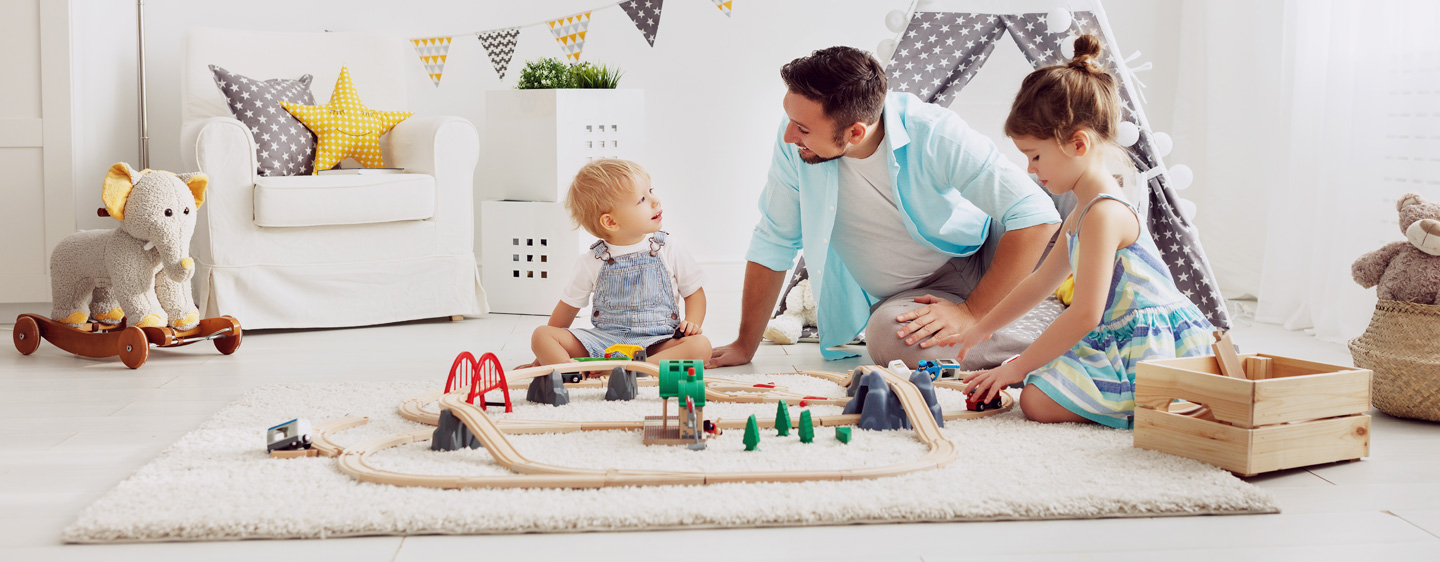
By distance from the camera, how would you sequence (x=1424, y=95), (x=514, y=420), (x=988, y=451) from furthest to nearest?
1. (x=1424, y=95)
2. (x=514, y=420)
3. (x=988, y=451)

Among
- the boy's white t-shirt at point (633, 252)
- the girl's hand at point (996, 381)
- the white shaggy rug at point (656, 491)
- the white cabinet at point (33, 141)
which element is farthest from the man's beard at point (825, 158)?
the white cabinet at point (33, 141)

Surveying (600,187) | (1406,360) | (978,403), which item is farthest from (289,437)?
(1406,360)

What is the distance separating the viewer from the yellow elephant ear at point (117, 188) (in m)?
2.21

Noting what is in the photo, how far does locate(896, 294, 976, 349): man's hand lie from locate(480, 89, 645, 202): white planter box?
51.0 inches

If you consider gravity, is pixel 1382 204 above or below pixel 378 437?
above

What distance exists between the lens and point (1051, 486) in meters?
1.21

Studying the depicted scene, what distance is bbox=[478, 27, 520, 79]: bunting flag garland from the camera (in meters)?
3.56

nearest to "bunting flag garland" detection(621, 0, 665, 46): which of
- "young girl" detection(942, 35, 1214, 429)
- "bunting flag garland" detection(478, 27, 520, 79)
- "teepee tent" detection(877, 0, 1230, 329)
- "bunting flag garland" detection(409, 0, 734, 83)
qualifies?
"bunting flag garland" detection(409, 0, 734, 83)

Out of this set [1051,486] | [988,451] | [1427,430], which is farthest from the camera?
[1427,430]

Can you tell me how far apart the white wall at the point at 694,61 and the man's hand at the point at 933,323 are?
149 centimetres

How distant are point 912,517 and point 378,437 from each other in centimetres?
72

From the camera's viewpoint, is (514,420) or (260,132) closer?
(514,420)

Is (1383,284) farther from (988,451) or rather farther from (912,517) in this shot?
(912,517)

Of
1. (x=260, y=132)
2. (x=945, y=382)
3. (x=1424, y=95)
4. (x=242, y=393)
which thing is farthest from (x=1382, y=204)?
(x=260, y=132)
